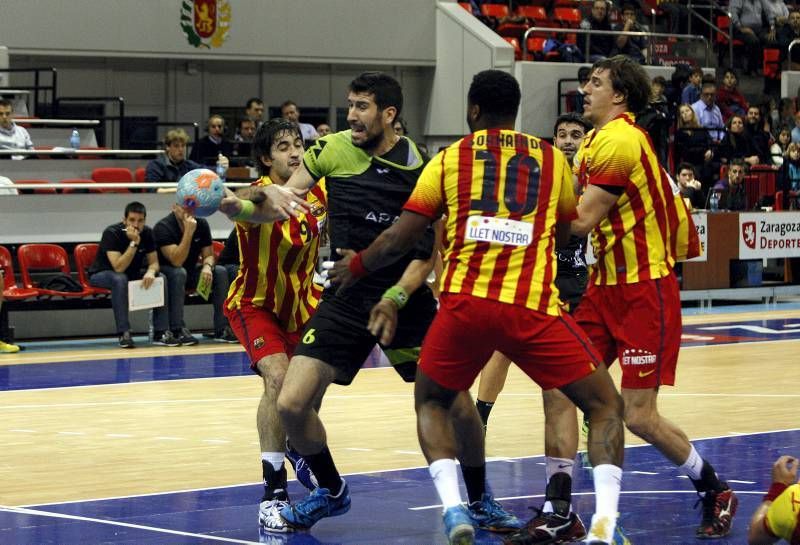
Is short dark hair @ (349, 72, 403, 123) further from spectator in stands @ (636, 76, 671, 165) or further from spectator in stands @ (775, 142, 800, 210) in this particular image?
spectator in stands @ (775, 142, 800, 210)

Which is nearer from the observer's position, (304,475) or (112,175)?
(304,475)

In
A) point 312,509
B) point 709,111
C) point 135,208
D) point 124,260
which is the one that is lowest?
point 312,509

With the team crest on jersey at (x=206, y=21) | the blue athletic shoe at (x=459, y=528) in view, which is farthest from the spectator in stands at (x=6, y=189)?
the blue athletic shoe at (x=459, y=528)

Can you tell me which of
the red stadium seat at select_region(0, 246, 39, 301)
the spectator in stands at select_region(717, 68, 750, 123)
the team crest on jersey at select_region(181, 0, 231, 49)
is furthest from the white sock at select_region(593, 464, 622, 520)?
the spectator in stands at select_region(717, 68, 750, 123)

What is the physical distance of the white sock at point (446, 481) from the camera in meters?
6.43

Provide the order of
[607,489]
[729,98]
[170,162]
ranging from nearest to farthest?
[607,489], [170,162], [729,98]

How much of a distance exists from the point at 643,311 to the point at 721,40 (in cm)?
2407

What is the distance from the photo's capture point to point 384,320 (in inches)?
253

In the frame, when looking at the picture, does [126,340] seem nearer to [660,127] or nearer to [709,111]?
[660,127]

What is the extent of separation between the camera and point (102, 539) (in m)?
7.19

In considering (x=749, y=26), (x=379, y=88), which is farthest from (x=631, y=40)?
(x=379, y=88)

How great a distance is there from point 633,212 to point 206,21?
18106 millimetres

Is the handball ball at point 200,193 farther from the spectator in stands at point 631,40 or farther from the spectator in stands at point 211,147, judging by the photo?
the spectator in stands at point 631,40

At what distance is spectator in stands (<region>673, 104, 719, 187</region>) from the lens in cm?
2325
